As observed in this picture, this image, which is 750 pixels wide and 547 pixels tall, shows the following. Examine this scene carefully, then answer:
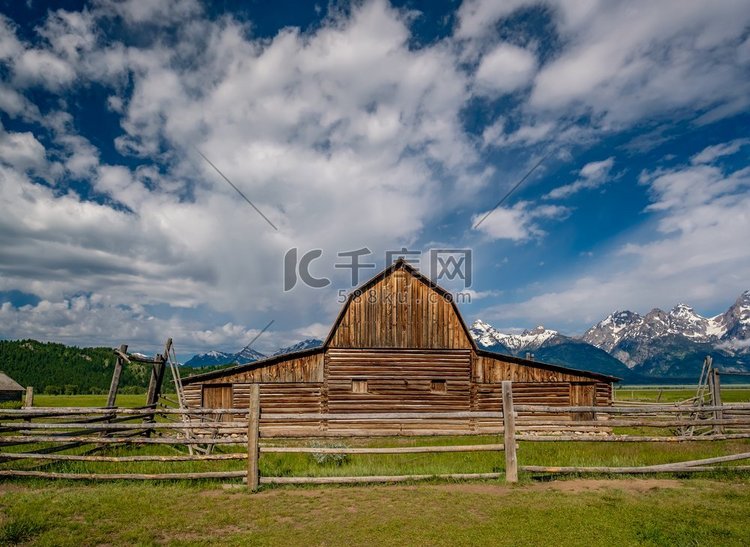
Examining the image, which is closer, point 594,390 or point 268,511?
point 268,511

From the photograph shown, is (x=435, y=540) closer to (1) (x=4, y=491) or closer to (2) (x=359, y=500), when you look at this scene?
(2) (x=359, y=500)

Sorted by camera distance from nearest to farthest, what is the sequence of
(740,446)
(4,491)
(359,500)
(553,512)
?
(553,512) → (359,500) → (4,491) → (740,446)

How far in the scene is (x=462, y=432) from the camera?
10.2 meters

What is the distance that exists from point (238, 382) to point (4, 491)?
12766mm

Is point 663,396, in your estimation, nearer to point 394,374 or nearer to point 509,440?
point 394,374

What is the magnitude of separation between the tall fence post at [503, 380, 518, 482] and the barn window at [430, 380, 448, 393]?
41.1 ft

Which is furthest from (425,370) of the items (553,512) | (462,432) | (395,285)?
(553,512)

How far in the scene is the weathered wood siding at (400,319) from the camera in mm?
22297

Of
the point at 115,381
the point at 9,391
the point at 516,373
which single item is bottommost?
the point at 9,391

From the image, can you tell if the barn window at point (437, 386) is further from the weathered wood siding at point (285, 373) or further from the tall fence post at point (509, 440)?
the tall fence post at point (509, 440)

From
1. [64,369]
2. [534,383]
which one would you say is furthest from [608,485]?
[64,369]

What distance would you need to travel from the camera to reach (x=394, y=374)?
22.1 metres

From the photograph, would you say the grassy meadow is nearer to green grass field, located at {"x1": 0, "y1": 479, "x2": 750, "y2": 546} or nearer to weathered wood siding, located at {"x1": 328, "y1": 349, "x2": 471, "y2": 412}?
green grass field, located at {"x1": 0, "y1": 479, "x2": 750, "y2": 546}

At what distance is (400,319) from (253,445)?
542 inches
